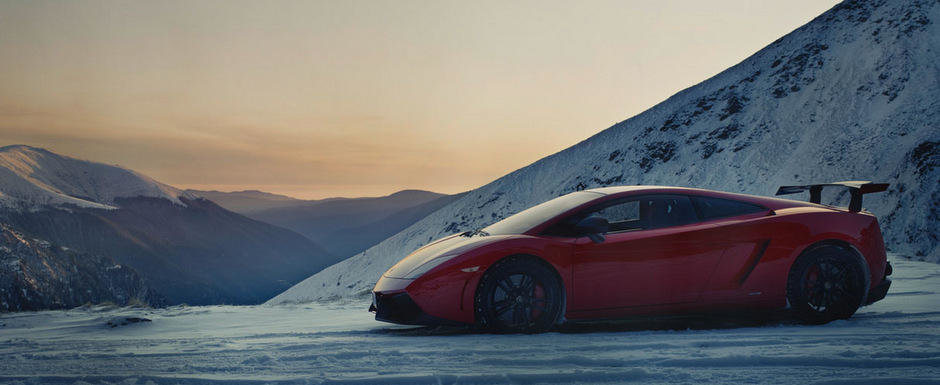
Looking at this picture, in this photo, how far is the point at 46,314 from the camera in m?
8.69

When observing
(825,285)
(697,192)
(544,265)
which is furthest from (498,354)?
(825,285)

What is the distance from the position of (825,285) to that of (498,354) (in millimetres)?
3193

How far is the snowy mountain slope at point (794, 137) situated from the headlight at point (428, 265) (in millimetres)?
16393

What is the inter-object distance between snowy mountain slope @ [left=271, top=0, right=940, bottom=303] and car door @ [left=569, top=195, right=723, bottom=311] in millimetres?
14837

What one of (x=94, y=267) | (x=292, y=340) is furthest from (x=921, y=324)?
(x=94, y=267)

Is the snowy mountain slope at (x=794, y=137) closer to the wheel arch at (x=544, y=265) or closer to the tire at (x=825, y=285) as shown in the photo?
the tire at (x=825, y=285)

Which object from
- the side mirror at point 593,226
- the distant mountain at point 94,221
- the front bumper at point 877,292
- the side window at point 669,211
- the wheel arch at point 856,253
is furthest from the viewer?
the distant mountain at point 94,221

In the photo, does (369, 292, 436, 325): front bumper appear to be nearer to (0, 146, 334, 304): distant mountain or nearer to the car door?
the car door

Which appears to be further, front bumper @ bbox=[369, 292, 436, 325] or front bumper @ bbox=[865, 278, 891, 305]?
front bumper @ bbox=[865, 278, 891, 305]

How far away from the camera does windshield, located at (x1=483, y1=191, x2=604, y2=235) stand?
5582 millimetres

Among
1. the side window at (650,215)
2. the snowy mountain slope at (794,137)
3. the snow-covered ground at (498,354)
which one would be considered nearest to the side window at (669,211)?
the side window at (650,215)

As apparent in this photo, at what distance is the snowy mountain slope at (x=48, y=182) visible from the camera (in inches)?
5458

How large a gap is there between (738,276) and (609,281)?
1.17m

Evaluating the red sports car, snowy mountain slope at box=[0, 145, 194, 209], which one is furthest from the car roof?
snowy mountain slope at box=[0, 145, 194, 209]
